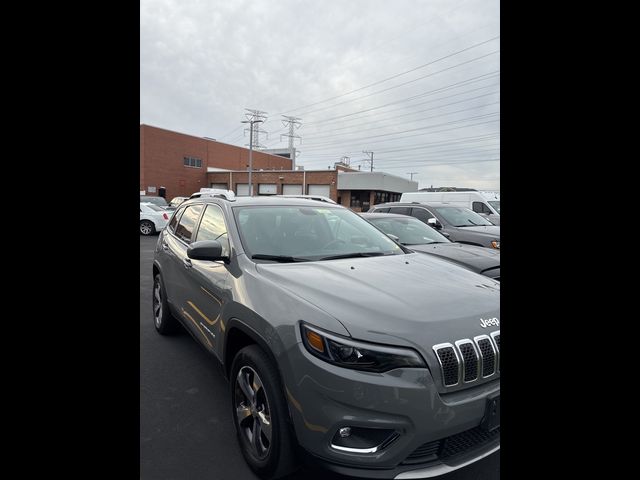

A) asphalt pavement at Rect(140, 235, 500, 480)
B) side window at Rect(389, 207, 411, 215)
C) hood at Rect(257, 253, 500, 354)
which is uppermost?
side window at Rect(389, 207, 411, 215)

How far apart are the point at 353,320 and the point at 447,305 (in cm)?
63

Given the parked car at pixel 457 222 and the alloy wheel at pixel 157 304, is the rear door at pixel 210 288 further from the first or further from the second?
the parked car at pixel 457 222

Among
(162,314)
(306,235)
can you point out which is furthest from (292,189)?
(306,235)

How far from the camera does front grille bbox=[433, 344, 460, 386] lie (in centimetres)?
191

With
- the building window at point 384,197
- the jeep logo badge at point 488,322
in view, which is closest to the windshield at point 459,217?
the jeep logo badge at point 488,322

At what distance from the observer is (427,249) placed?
5785 mm

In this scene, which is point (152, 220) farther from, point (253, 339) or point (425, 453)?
point (425, 453)

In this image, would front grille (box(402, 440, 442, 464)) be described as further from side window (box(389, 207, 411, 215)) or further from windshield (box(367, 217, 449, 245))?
side window (box(389, 207, 411, 215))

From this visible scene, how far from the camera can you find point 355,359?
74.6 inches

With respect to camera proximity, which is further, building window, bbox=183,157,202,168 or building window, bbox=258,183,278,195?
building window, bbox=183,157,202,168

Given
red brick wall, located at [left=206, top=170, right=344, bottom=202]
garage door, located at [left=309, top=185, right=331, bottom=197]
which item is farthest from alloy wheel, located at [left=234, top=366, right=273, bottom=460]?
garage door, located at [left=309, top=185, right=331, bottom=197]

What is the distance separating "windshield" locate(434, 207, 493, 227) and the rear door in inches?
258

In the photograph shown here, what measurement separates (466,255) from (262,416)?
4.00 m
